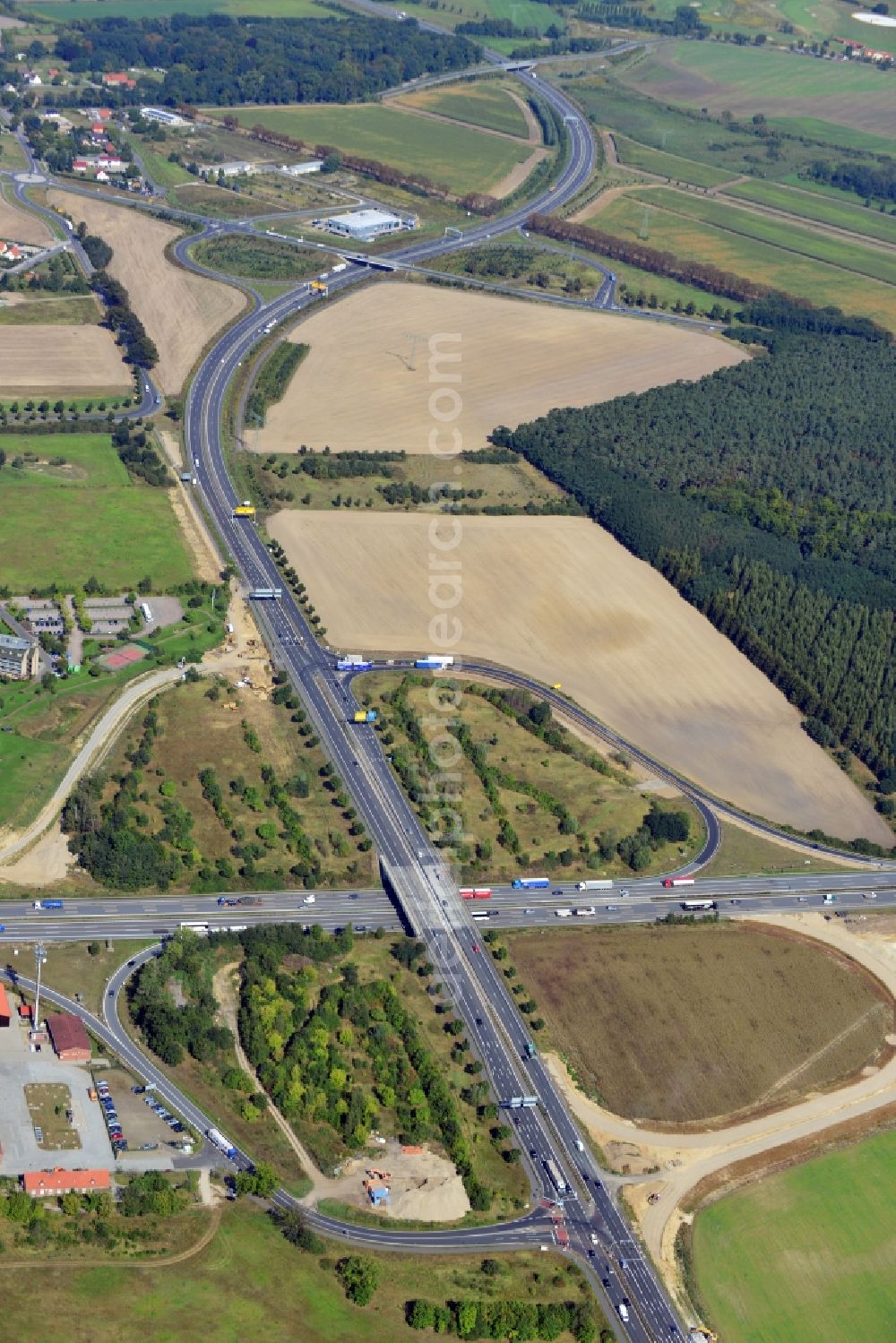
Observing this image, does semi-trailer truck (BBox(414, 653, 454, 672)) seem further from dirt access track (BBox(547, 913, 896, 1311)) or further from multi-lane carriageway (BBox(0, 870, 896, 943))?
dirt access track (BBox(547, 913, 896, 1311))

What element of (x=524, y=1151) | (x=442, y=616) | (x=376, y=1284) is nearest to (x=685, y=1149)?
(x=524, y=1151)

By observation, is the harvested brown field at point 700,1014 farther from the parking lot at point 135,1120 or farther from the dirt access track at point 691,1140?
the parking lot at point 135,1120

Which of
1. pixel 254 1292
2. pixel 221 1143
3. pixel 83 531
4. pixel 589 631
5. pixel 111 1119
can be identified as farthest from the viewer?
pixel 83 531

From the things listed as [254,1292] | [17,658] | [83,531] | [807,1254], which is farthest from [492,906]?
[83,531]

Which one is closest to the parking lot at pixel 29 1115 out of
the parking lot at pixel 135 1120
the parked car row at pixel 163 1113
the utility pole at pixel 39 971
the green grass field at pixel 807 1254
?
the utility pole at pixel 39 971

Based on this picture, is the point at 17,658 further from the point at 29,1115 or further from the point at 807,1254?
the point at 807,1254

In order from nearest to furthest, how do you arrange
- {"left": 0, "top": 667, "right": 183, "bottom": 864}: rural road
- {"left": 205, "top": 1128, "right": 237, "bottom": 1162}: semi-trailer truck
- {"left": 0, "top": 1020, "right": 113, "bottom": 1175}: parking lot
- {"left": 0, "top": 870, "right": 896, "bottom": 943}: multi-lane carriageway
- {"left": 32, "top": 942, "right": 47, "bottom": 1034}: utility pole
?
{"left": 0, "top": 1020, "right": 113, "bottom": 1175}: parking lot
{"left": 205, "top": 1128, "right": 237, "bottom": 1162}: semi-trailer truck
{"left": 32, "top": 942, "right": 47, "bottom": 1034}: utility pole
{"left": 0, "top": 870, "right": 896, "bottom": 943}: multi-lane carriageway
{"left": 0, "top": 667, "right": 183, "bottom": 864}: rural road

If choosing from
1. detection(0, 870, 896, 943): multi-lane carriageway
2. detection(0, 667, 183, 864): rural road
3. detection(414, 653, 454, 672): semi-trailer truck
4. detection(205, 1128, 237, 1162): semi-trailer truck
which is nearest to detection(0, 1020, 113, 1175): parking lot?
detection(205, 1128, 237, 1162): semi-trailer truck
